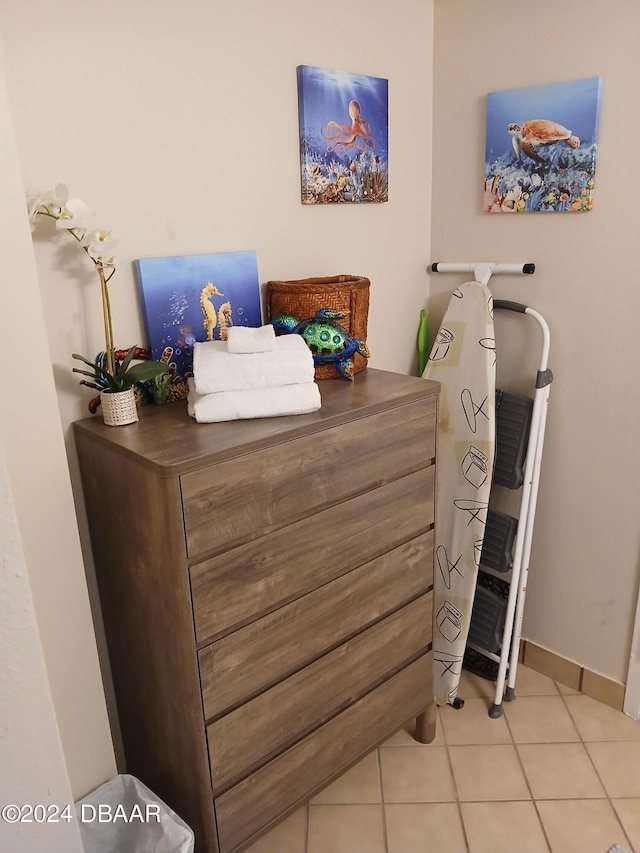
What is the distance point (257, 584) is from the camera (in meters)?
1.41

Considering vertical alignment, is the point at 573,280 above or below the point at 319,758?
above

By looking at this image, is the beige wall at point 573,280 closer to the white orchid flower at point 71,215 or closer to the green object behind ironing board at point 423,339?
the green object behind ironing board at point 423,339

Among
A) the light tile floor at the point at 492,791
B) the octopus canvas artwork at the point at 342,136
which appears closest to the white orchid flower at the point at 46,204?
the octopus canvas artwork at the point at 342,136

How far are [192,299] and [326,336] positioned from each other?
0.34 metres

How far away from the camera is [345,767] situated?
5.70 feet

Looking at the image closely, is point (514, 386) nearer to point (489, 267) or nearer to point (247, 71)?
point (489, 267)

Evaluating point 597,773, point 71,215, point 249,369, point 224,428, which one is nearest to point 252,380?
point 249,369

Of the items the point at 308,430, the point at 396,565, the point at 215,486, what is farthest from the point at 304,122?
the point at 396,565

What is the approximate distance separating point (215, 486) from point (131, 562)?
297 mm

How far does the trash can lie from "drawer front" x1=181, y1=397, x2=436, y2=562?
60 cm

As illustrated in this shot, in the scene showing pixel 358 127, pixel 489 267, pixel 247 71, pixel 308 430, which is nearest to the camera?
pixel 308 430

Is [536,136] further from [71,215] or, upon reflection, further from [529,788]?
[529,788]

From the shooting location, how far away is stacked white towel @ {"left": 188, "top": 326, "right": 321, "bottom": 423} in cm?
144

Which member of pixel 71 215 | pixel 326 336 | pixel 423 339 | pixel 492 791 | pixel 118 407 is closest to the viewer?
pixel 71 215
